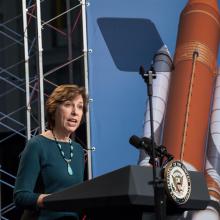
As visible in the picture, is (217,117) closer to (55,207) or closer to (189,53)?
(189,53)

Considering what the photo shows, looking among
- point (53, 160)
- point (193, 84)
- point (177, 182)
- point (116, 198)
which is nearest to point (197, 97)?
point (193, 84)

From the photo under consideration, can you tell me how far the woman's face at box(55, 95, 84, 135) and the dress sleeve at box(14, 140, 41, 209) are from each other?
0.13 metres

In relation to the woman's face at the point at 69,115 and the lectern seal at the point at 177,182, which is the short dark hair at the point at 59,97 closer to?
the woman's face at the point at 69,115

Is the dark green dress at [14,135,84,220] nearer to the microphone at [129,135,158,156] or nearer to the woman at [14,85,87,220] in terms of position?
the woman at [14,85,87,220]

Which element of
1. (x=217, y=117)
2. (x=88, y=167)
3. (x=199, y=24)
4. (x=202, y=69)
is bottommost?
(x=88, y=167)

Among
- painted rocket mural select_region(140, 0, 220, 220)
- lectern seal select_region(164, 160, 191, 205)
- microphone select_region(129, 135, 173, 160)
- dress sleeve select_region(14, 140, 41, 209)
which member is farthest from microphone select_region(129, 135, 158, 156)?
painted rocket mural select_region(140, 0, 220, 220)

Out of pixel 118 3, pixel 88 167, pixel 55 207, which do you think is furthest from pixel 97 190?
pixel 118 3

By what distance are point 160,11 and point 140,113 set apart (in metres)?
1.03

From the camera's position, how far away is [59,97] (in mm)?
2900

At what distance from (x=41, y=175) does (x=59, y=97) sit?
0.32m

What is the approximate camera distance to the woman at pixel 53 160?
2.78 meters

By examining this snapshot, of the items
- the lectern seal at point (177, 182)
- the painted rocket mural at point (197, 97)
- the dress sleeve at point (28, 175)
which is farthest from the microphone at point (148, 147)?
the painted rocket mural at point (197, 97)

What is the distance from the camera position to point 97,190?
8.21 feet

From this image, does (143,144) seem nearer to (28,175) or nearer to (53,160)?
(53,160)
